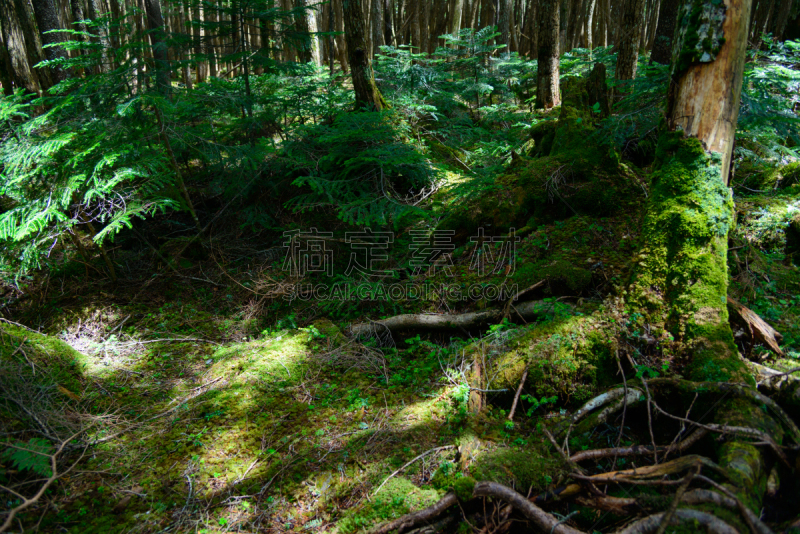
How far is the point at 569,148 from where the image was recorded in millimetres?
5594

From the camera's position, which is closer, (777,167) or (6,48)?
(777,167)

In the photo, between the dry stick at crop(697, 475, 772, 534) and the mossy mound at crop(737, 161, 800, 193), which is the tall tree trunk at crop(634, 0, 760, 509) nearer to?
the dry stick at crop(697, 475, 772, 534)

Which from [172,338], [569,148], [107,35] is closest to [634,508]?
[569,148]

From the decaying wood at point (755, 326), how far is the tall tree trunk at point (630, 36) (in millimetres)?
7309

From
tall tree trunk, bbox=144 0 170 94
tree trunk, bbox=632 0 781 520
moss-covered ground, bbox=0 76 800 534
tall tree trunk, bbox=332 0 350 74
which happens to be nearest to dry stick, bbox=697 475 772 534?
moss-covered ground, bbox=0 76 800 534

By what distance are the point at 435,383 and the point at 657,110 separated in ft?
12.9

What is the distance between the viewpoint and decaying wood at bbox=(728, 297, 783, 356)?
3.21 metres

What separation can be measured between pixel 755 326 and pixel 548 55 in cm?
860

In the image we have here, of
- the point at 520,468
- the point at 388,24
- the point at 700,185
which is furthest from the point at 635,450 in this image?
the point at 388,24

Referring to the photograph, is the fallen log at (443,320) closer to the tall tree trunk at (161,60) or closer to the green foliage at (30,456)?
the green foliage at (30,456)

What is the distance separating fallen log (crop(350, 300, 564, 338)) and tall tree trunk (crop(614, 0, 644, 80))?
7271mm

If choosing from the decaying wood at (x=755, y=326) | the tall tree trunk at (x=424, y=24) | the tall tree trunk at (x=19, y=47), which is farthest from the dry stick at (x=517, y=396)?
the tall tree trunk at (x=424, y=24)

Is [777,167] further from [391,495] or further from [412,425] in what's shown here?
[391,495]

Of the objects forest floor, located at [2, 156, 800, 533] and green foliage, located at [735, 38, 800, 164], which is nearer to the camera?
forest floor, located at [2, 156, 800, 533]
